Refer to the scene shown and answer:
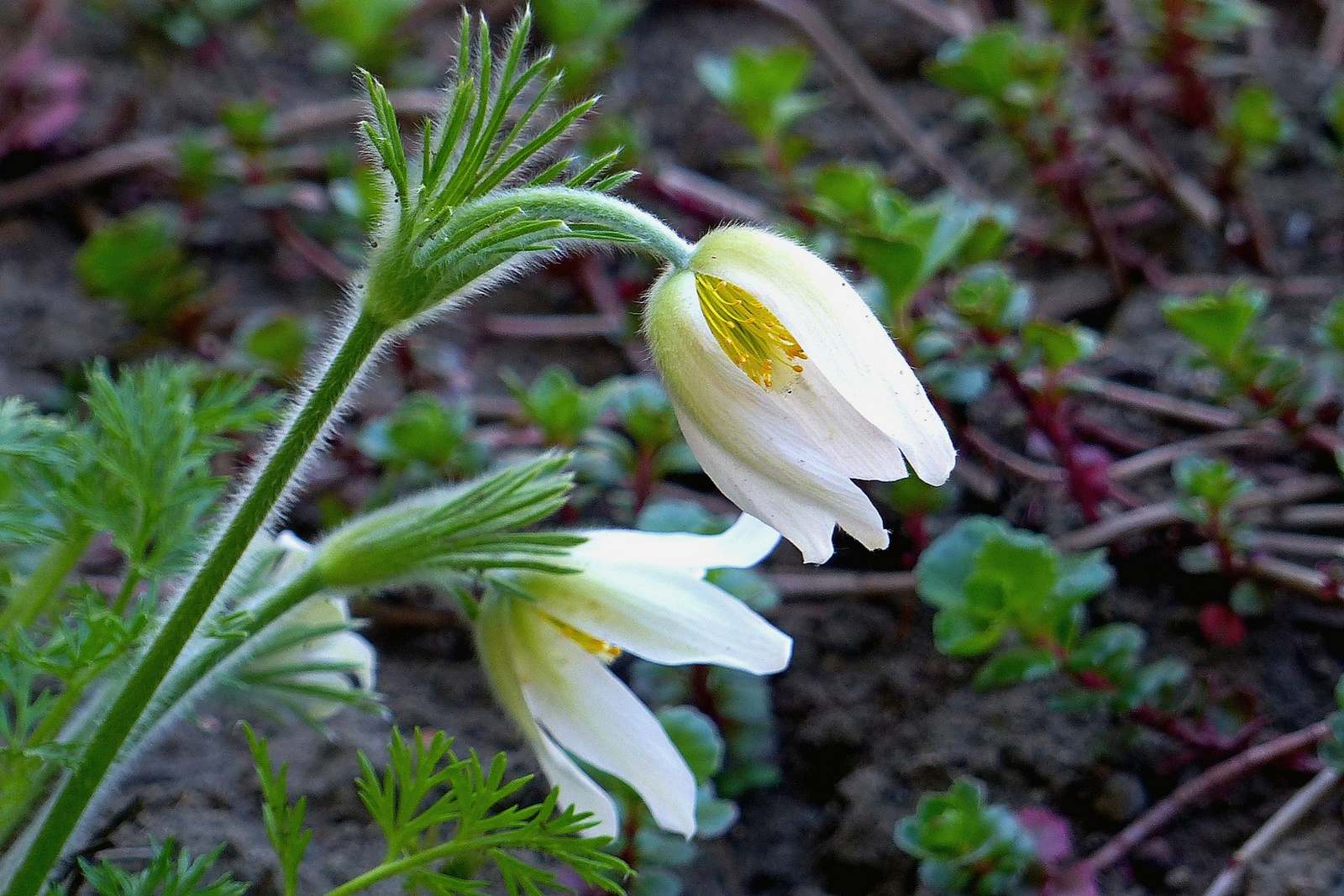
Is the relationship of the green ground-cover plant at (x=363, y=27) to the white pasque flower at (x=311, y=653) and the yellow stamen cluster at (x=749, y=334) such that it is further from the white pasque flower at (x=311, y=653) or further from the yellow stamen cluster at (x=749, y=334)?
the yellow stamen cluster at (x=749, y=334)

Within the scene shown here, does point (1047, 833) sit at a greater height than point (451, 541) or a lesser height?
lesser

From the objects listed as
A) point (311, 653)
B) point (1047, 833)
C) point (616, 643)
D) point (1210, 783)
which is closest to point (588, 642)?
point (616, 643)

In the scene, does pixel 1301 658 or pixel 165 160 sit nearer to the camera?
pixel 1301 658

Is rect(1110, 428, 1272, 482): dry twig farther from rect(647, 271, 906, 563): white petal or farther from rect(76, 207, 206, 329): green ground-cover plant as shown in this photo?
rect(76, 207, 206, 329): green ground-cover plant

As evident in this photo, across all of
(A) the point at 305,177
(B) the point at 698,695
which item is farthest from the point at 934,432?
(A) the point at 305,177

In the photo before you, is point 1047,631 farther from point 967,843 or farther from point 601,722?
A: point 601,722

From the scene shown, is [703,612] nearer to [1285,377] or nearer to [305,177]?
[1285,377]

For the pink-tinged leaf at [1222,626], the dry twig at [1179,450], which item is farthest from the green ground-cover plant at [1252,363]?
the pink-tinged leaf at [1222,626]
